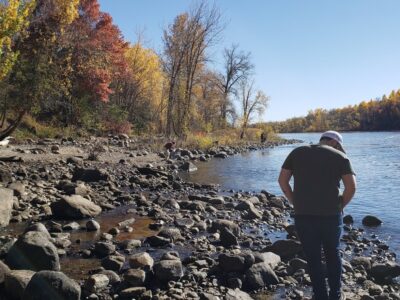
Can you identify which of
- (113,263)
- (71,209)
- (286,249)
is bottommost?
(286,249)

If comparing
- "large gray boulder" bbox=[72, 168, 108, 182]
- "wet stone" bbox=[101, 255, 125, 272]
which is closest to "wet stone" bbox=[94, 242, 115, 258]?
"wet stone" bbox=[101, 255, 125, 272]

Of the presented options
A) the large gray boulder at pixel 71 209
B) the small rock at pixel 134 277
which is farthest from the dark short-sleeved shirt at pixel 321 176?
the large gray boulder at pixel 71 209

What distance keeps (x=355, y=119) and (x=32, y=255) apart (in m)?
155

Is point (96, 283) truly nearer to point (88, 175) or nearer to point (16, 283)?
point (16, 283)

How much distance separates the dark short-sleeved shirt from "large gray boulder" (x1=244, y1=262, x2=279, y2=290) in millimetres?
1901

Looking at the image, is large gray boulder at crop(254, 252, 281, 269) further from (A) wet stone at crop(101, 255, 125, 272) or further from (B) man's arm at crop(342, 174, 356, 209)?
(B) man's arm at crop(342, 174, 356, 209)

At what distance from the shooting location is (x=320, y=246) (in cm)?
570

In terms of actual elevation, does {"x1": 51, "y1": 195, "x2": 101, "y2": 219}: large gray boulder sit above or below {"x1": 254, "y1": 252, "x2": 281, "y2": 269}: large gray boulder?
above

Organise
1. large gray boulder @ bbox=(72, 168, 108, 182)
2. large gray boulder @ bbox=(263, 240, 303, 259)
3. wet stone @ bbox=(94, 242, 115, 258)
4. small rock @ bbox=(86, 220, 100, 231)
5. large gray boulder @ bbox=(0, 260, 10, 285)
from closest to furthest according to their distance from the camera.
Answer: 1. large gray boulder @ bbox=(0, 260, 10, 285)
2. wet stone @ bbox=(94, 242, 115, 258)
3. large gray boulder @ bbox=(263, 240, 303, 259)
4. small rock @ bbox=(86, 220, 100, 231)
5. large gray boulder @ bbox=(72, 168, 108, 182)

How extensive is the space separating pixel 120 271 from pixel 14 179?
780cm

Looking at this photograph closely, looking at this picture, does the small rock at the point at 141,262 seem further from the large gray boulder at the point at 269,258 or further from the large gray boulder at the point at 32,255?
the large gray boulder at the point at 269,258

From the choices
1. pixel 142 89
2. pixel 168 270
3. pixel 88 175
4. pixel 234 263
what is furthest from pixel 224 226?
pixel 142 89

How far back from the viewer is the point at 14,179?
13.7 metres

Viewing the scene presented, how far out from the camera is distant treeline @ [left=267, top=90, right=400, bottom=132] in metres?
139
